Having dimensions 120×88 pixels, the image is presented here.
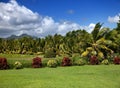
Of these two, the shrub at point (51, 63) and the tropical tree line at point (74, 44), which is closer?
the shrub at point (51, 63)

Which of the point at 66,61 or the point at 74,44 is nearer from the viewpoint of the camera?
the point at 66,61

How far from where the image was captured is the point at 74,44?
41375 mm

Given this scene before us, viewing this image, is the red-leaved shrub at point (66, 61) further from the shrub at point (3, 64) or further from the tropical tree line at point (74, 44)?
the shrub at point (3, 64)

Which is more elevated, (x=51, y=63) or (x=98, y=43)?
(x=98, y=43)

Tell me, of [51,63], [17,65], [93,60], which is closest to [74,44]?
[93,60]

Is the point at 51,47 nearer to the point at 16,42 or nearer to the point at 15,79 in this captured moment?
the point at 16,42

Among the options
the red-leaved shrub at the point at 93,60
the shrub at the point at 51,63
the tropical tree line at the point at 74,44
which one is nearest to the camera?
the shrub at the point at 51,63

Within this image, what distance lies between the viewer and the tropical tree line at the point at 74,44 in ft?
107

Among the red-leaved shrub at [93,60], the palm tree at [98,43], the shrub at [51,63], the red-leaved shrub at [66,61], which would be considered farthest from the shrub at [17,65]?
the palm tree at [98,43]

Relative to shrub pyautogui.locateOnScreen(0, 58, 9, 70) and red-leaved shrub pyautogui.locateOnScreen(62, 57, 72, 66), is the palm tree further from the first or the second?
shrub pyautogui.locateOnScreen(0, 58, 9, 70)

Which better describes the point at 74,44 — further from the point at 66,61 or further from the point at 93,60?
the point at 66,61

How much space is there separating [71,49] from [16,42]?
917 inches

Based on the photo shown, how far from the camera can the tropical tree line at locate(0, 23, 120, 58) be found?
3247 cm

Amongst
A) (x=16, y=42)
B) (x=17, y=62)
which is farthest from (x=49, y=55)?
(x=16, y=42)
